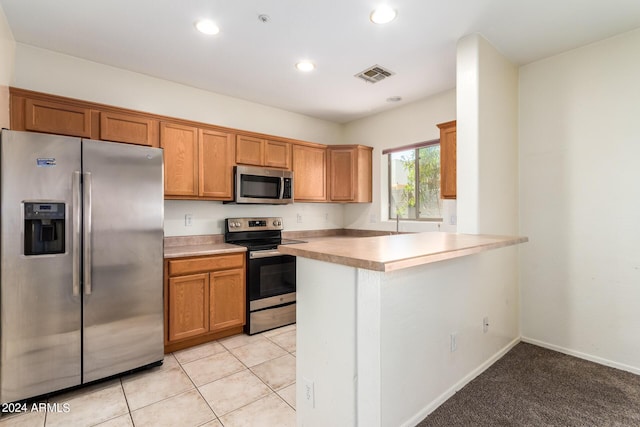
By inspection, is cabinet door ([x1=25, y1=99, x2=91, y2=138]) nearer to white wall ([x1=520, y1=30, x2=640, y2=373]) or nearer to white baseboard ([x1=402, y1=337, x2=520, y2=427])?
white baseboard ([x1=402, y1=337, x2=520, y2=427])

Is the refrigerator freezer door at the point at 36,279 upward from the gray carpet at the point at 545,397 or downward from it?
upward

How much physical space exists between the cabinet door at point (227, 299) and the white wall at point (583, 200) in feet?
9.18

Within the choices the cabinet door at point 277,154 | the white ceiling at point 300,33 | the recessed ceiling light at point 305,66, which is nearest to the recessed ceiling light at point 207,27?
the white ceiling at point 300,33

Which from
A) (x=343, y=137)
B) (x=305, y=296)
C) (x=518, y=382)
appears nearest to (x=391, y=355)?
(x=305, y=296)

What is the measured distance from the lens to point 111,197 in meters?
2.27

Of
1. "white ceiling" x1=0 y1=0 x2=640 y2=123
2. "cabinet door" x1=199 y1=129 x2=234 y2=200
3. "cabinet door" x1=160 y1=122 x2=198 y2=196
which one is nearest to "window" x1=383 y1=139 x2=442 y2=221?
"white ceiling" x1=0 y1=0 x2=640 y2=123

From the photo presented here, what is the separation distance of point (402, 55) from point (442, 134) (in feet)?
2.84

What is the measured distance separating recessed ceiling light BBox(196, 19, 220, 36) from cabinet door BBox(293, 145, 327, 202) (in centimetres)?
176

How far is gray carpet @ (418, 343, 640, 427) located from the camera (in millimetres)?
1811

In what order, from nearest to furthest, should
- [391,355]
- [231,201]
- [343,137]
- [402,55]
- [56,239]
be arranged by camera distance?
[391,355], [56,239], [402,55], [231,201], [343,137]

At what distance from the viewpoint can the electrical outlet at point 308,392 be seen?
1.64m

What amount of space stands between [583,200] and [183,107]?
3.97 meters

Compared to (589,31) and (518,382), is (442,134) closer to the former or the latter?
(589,31)

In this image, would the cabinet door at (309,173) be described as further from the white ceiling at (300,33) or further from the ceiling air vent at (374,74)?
the ceiling air vent at (374,74)
